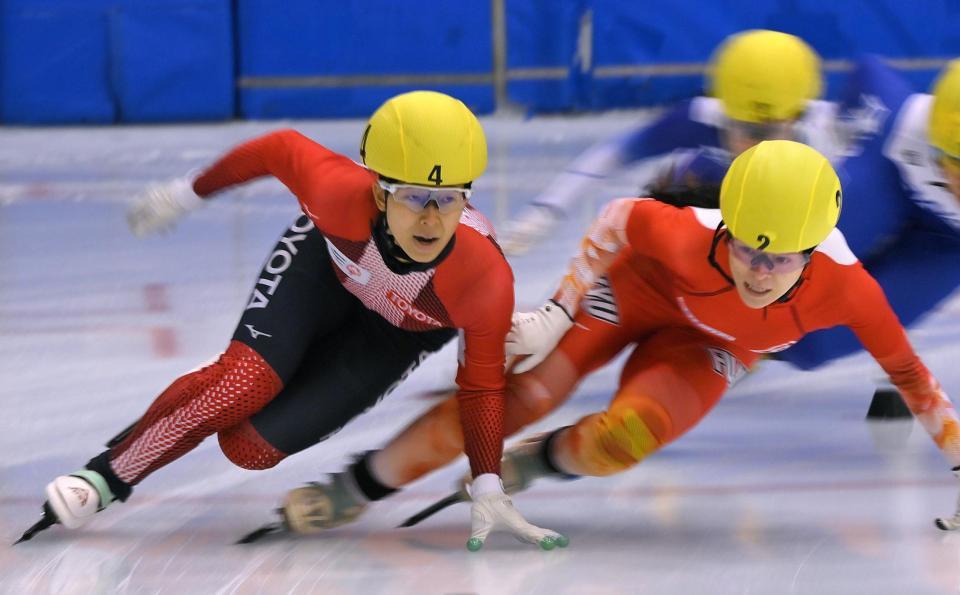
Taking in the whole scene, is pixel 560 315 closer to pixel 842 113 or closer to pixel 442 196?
pixel 442 196

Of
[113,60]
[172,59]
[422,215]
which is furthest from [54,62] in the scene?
[422,215]

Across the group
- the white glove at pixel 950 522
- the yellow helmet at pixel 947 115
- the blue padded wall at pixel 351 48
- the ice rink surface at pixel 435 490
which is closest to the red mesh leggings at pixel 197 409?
the ice rink surface at pixel 435 490

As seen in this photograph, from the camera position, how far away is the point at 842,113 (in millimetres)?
3715

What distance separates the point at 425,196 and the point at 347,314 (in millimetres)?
Answer: 529

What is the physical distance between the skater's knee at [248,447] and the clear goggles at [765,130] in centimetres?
148

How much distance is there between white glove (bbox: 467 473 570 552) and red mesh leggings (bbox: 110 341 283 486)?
0.48m

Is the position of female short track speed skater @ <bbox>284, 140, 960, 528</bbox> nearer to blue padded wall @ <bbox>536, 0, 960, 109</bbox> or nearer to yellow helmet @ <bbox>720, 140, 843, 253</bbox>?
yellow helmet @ <bbox>720, 140, 843, 253</bbox>

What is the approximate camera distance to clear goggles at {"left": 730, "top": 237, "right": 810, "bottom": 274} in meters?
2.55

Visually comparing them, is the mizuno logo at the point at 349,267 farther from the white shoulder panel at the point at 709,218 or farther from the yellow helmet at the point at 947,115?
the yellow helmet at the point at 947,115

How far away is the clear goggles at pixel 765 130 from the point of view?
11.4ft

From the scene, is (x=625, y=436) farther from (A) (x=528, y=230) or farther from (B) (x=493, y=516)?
(A) (x=528, y=230)

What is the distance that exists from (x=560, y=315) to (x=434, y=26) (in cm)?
738

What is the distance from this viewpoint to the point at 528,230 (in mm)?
3260

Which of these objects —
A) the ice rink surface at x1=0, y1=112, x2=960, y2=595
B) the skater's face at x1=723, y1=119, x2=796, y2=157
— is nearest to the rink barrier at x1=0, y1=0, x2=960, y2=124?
the ice rink surface at x1=0, y1=112, x2=960, y2=595
